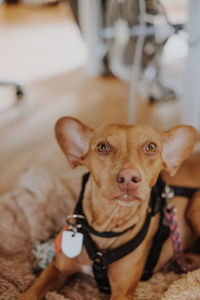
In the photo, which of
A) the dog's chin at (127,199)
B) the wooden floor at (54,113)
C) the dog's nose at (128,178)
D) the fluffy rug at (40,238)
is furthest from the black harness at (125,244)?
the wooden floor at (54,113)

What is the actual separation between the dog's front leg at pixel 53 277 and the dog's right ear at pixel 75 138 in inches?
17.6

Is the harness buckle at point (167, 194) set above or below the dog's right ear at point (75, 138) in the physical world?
below

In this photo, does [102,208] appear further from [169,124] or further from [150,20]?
[150,20]

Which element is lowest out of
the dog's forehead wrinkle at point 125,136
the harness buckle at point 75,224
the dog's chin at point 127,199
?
the harness buckle at point 75,224

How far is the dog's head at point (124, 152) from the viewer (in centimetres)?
138

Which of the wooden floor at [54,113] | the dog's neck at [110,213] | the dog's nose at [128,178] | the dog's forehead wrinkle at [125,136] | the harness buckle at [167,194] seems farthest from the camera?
the wooden floor at [54,113]

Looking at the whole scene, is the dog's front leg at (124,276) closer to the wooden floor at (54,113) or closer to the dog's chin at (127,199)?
the dog's chin at (127,199)

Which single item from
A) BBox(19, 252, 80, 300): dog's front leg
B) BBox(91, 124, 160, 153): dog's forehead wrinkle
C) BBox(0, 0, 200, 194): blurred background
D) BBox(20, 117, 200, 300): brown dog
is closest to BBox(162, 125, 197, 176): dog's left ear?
BBox(20, 117, 200, 300): brown dog

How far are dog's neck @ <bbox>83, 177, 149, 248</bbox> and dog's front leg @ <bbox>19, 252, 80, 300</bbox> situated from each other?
227mm

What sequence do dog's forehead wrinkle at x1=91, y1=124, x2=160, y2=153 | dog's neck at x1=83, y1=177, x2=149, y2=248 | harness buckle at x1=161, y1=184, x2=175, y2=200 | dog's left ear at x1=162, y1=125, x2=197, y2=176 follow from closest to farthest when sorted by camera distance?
1. dog's forehead wrinkle at x1=91, y1=124, x2=160, y2=153
2. dog's neck at x1=83, y1=177, x2=149, y2=248
3. dog's left ear at x1=162, y1=125, x2=197, y2=176
4. harness buckle at x1=161, y1=184, x2=175, y2=200

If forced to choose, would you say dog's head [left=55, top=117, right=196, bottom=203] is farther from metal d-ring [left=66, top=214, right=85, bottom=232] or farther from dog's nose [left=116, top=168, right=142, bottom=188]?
metal d-ring [left=66, top=214, right=85, bottom=232]

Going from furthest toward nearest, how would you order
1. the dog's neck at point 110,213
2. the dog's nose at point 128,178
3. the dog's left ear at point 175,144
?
the dog's left ear at point 175,144, the dog's neck at point 110,213, the dog's nose at point 128,178

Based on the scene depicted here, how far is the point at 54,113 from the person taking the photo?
158 inches

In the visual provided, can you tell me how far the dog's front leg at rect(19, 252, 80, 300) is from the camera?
1715 millimetres
